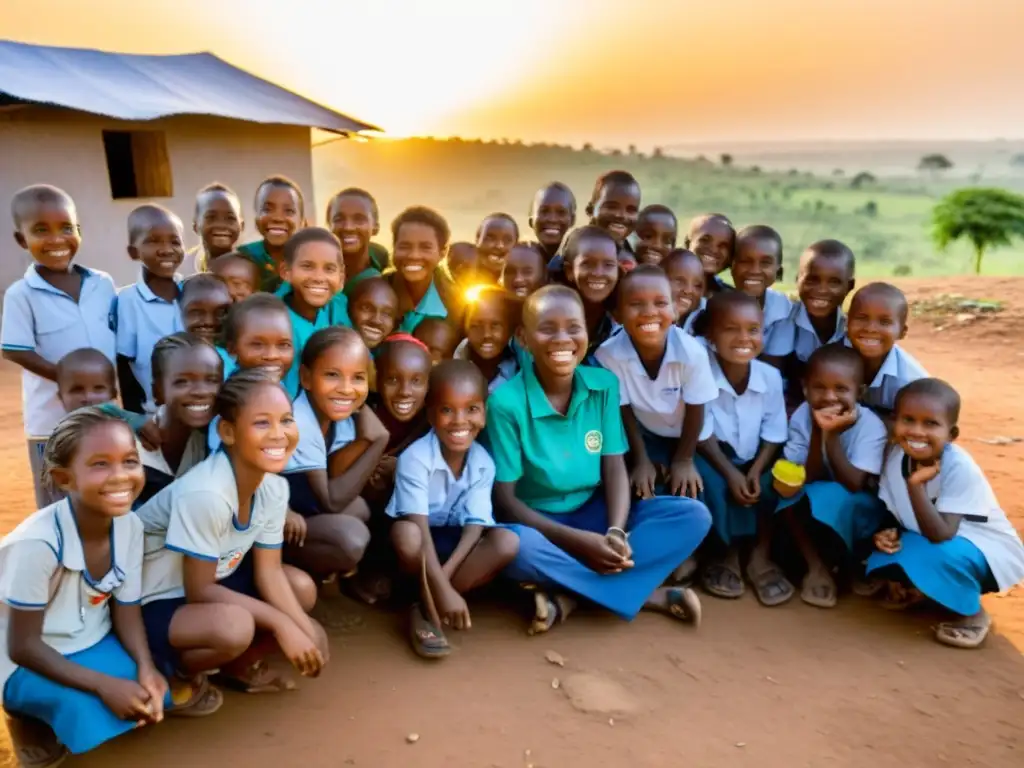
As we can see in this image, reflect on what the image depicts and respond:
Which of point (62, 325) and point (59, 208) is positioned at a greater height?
point (59, 208)

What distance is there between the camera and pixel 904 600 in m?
2.93

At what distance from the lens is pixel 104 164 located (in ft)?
Result: 30.3

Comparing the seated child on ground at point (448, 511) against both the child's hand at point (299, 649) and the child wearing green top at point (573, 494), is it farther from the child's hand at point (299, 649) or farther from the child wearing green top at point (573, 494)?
the child's hand at point (299, 649)

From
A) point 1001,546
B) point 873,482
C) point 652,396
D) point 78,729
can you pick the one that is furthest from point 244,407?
→ point 1001,546

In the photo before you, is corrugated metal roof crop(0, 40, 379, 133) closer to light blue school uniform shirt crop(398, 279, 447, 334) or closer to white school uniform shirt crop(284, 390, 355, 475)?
light blue school uniform shirt crop(398, 279, 447, 334)

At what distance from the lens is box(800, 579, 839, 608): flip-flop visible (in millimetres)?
2951

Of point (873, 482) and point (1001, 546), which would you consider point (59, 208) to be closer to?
point (873, 482)

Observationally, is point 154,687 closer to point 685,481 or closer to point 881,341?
point 685,481

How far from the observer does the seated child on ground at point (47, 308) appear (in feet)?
9.48

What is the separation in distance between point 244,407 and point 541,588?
4.20ft

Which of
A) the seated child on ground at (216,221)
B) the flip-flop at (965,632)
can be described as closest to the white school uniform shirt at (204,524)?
the seated child on ground at (216,221)

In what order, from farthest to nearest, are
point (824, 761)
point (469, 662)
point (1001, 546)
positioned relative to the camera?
point (1001, 546), point (469, 662), point (824, 761)

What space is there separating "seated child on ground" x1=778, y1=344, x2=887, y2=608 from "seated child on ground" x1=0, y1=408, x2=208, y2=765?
7.72ft

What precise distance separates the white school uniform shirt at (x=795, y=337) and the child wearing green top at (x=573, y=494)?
1.00 m
